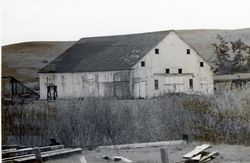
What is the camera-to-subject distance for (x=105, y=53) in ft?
11.2

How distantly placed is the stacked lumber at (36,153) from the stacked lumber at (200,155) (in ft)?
2.71

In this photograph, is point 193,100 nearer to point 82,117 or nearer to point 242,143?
point 242,143

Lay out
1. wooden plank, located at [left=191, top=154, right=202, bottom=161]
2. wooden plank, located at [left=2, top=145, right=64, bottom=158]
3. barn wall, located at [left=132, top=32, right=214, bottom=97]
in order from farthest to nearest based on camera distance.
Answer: wooden plank, located at [left=2, top=145, right=64, bottom=158] < barn wall, located at [left=132, top=32, right=214, bottom=97] < wooden plank, located at [left=191, top=154, right=202, bottom=161]

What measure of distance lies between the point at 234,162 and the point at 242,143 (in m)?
0.19

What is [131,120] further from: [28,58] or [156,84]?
[28,58]

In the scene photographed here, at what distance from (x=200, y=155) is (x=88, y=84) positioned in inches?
38.8

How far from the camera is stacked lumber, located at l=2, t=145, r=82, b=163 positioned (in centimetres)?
335

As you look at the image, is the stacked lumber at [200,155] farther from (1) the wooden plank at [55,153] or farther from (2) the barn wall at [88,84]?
(1) the wooden plank at [55,153]

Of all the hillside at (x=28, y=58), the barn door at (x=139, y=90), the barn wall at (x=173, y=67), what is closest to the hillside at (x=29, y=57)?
the hillside at (x=28, y=58)

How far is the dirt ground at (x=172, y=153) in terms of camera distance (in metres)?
3.21

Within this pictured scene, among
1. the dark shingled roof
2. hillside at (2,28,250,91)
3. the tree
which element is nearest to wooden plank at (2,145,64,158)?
hillside at (2,28,250,91)

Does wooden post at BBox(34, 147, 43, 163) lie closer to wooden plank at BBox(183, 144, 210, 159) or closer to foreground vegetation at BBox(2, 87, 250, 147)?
foreground vegetation at BBox(2, 87, 250, 147)

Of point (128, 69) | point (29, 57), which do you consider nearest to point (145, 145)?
point (128, 69)

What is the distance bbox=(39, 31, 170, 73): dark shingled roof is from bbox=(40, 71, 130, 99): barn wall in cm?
4
